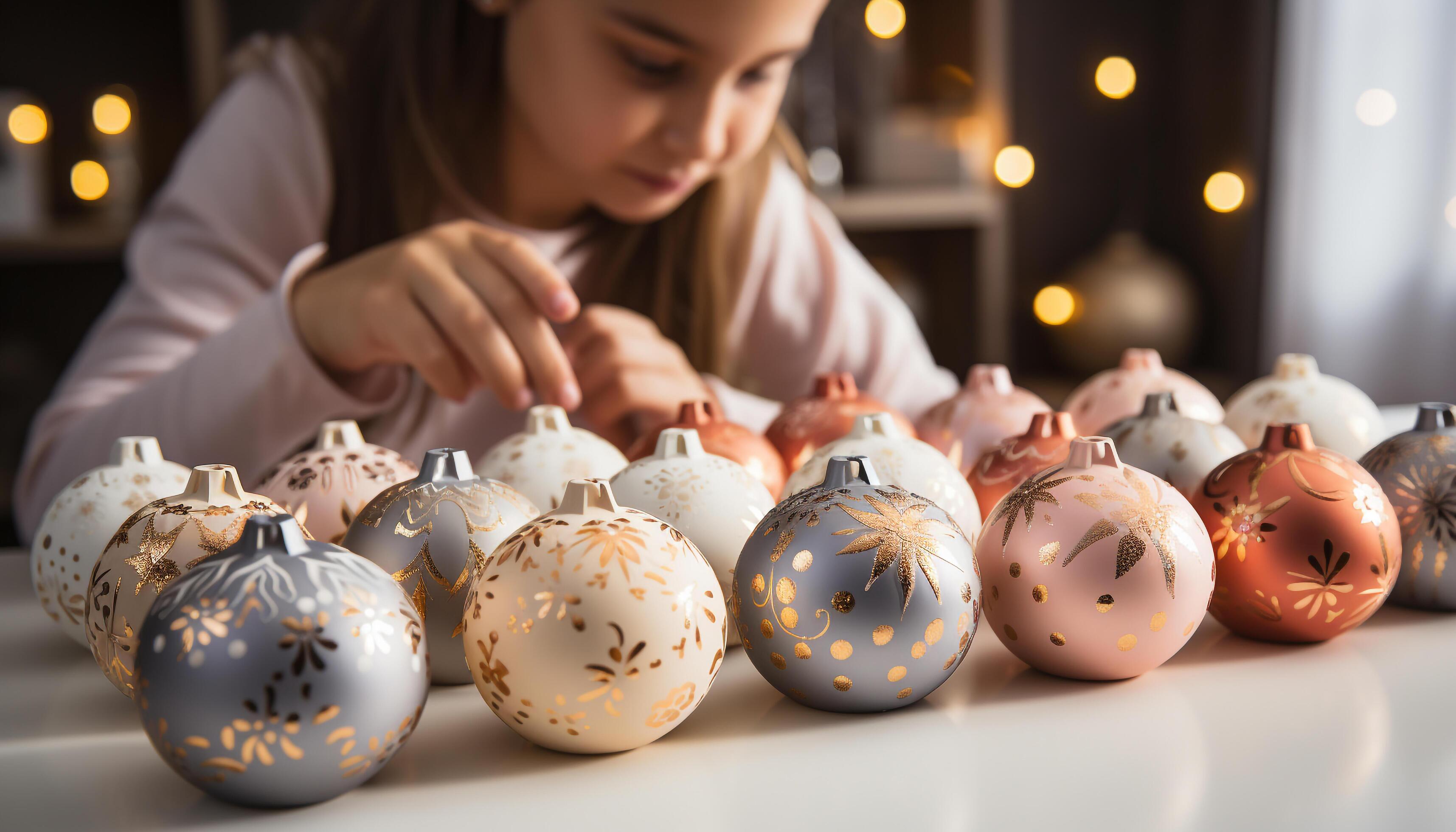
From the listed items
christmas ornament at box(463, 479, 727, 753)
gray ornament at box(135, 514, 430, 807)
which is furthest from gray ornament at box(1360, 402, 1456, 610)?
gray ornament at box(135, 514, 430, 807)

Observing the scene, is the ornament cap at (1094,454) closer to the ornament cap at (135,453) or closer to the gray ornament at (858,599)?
the gray ornament at (858,599)

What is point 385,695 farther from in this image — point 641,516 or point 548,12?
point 548,12

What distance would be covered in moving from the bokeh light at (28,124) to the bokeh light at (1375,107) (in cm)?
221

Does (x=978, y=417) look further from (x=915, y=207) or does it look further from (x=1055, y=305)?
(x=1055, y=305)

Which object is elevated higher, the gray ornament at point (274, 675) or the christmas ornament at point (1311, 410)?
the gray ornament at point (274, 675)

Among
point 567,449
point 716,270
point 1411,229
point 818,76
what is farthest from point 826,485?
point 1411,229

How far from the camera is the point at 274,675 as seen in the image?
1.09 feet

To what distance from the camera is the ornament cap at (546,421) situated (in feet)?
1.96

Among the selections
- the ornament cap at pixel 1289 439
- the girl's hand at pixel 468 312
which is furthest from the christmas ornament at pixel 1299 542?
the girl's hand at pixel 468 312

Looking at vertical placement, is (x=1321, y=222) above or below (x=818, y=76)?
below

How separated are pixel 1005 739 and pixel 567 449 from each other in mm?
284

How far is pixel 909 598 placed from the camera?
1.30 ft

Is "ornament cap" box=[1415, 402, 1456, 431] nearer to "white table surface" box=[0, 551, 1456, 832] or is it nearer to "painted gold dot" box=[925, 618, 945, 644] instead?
"white table surface" box=[0, 551, 1456, 832]

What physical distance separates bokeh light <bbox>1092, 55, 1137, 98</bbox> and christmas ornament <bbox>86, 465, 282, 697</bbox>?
2.15 m
